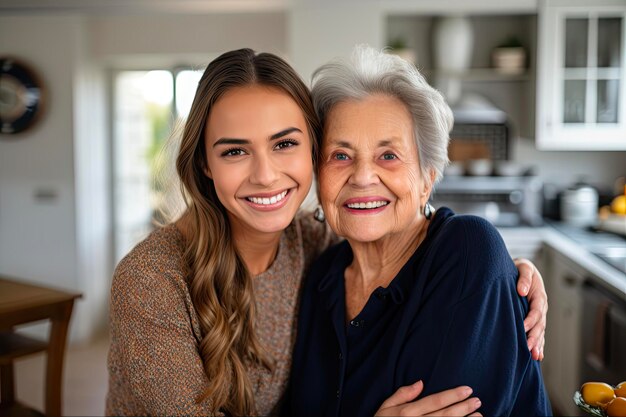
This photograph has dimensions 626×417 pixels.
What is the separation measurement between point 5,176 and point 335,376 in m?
4.78

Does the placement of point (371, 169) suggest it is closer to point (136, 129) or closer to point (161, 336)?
point (161, 336)

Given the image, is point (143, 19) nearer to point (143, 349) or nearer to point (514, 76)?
point (514, 76)

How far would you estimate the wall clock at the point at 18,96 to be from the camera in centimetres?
552

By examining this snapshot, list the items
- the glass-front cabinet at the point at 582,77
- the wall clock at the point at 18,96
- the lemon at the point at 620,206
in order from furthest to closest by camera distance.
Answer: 1. the wall clock at the point at 18,96
2. the glass-front cabinet at the point at 582,77
3. the lemon at the point at 620,206

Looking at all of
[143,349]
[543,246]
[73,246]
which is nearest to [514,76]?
[543,246]

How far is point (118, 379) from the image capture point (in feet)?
6.23

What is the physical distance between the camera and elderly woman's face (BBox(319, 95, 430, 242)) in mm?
1634

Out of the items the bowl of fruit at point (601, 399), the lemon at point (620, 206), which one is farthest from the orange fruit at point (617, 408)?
the lemon at point (620, 206)

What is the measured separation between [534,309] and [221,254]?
0.80 meters

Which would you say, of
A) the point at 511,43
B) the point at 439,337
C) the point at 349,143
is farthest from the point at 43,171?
the point at 439,337

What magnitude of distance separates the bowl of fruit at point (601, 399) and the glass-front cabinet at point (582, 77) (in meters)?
3.57

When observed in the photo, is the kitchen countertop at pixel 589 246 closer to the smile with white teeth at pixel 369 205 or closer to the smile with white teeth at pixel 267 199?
the smile with white teeth at pixel 369 205

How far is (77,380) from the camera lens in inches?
196

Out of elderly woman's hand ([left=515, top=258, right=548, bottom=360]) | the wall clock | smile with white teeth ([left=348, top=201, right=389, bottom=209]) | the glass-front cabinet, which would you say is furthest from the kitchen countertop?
the wall clock
